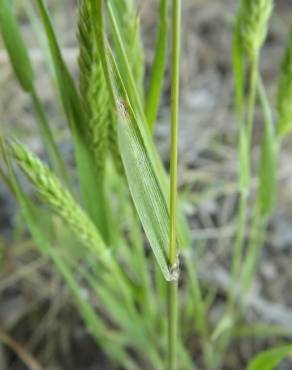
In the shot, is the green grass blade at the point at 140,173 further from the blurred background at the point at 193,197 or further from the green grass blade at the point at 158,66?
the blurred background at the point at 193,197

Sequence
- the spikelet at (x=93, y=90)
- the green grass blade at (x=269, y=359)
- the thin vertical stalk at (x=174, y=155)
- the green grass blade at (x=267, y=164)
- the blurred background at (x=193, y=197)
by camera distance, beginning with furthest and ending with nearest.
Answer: the blurred background at (x=193, y=197), the green grass blade at (x=267, y=164), the green grass blade at (x=269, y=359), the spikelet at (x=93, y=90), the thin vertical stalk at (x=174, y=155)

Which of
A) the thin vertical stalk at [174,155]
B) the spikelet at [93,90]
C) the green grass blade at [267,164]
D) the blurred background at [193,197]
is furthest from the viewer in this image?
the blurred background at [193,197]

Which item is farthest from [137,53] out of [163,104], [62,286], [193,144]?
[163,104]

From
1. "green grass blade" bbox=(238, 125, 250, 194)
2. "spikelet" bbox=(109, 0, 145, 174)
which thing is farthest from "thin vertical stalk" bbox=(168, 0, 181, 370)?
"green grass blade" bbox=(238, 125, 250, 194)

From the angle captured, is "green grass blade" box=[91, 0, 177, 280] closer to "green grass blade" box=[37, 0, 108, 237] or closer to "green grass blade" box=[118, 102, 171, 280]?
"green grass blade" box=[118, 102, 171, 280]

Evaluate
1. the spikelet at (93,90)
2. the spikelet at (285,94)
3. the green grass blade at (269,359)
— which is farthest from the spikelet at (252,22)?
the green grass blade at (269,359)

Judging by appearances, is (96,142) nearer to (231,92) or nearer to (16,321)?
(16,321)
